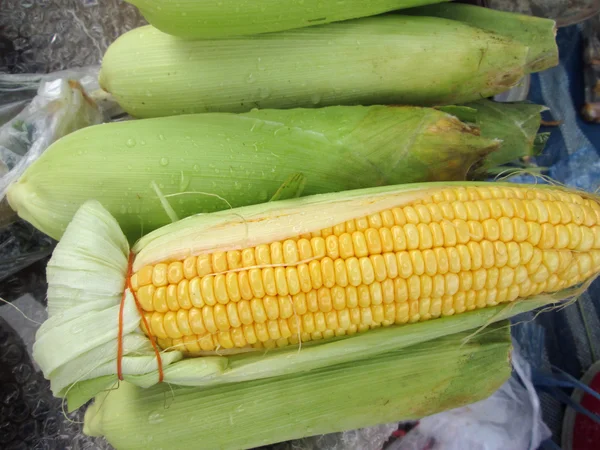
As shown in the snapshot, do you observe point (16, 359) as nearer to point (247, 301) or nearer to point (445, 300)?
point (247, 301)

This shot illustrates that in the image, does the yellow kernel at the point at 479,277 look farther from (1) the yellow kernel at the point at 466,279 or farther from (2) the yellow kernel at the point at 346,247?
(2) the yellow kernel at the point at 346,247

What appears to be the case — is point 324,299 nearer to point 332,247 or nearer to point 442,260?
point 332,247

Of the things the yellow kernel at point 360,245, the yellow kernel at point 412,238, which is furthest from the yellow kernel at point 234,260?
the yellow kernel at point 412,238

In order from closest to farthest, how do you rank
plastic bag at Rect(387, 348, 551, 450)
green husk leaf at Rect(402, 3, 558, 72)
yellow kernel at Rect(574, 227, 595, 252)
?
yellow kernel at Rect(574, 227, 595, 252)
green husk leaf at Rect(402, 3, 558, 72)
plastic bag at Rect(387, 348, 551, 450)

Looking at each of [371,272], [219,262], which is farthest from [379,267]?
[219,262]

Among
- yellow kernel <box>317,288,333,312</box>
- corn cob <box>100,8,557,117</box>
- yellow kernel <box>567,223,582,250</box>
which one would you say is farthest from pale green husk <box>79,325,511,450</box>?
corn cob <box>100,8,557,117</box>

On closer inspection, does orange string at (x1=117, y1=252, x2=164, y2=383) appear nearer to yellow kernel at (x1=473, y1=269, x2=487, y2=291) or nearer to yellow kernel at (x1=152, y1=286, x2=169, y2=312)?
yellow kernel at (x1=152, y1=286, x2=169, y2=312)
